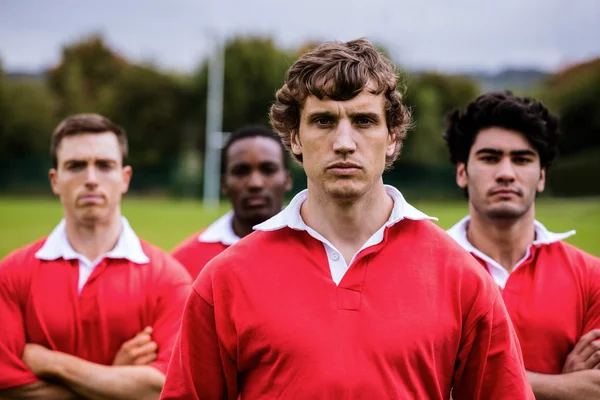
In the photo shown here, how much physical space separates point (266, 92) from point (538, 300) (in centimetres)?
4811

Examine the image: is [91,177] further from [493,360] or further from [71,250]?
[493,360]

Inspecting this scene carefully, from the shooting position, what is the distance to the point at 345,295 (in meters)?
2.81

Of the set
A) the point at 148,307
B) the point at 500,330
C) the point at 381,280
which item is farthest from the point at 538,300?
the point at 148,307

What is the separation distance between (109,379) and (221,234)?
1692 millimetres

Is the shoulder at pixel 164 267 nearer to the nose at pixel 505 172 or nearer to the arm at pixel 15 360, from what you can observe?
the arm at pixel 15 360

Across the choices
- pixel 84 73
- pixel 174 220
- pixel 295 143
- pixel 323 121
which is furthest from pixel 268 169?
pixel 84 73

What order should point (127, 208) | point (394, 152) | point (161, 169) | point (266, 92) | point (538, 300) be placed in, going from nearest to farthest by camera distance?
point (394, 152) < point (538, 300) < point (127, 208) < point (161, 169) < point (266, 92)

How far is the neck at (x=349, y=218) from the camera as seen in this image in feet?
9.88

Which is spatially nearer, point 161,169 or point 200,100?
point 161,169

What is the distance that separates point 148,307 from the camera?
439cm

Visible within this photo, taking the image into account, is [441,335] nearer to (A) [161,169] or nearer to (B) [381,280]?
(B) [381,280]

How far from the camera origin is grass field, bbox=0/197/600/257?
21.1 meters

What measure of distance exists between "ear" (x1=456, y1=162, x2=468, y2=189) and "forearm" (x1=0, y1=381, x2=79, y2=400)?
2.90 metres

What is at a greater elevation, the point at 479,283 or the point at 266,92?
the point at 266,92
